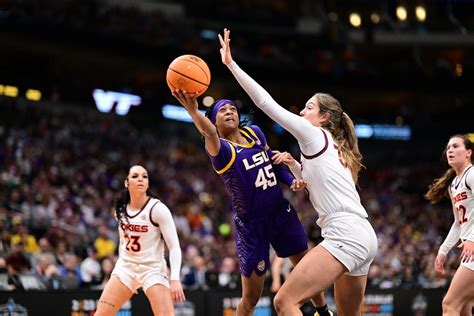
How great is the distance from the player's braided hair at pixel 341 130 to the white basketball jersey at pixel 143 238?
2.52m

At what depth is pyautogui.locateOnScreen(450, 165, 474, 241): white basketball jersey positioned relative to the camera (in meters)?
8.68

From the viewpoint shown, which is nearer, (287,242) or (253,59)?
(287,242)

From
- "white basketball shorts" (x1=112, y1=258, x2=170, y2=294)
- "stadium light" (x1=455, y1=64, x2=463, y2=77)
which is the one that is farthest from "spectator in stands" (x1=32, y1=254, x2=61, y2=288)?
"stadium light" (x1=455, y1=64, x2=463, y2=77)

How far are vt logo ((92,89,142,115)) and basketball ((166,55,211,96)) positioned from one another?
22461mm

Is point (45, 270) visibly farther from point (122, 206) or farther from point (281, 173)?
point (281, 173)

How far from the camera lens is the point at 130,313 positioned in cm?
1275

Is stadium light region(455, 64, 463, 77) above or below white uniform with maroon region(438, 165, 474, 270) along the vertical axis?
above

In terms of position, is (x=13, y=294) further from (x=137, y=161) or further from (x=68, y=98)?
(x=68, y=98)

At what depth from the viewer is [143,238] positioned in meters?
8.87

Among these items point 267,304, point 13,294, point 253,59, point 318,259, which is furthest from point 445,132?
point 318,259

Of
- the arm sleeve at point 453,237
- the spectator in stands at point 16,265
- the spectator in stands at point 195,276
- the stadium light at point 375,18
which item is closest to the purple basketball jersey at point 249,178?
the arm sleeve at point 453,237

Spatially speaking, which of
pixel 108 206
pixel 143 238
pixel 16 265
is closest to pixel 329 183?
pixel 143 238

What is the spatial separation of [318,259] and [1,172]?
1491 cm

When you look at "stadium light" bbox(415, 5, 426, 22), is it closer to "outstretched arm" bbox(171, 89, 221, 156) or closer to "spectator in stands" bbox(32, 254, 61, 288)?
"spectator in stands" bbox(32, 254, 61, 288)
